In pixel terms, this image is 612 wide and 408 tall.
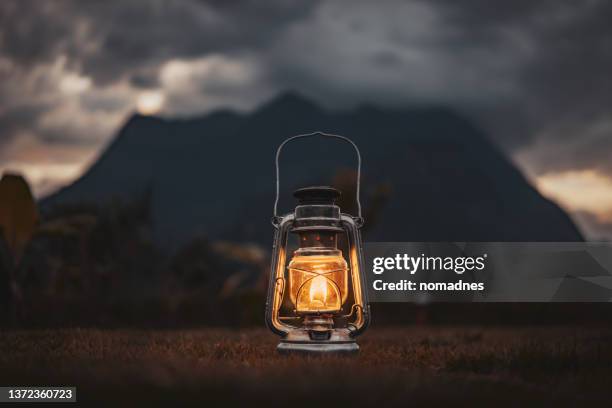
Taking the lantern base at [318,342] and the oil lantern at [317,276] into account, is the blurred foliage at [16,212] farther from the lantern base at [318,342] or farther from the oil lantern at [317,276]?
the lantern base at [318,342]

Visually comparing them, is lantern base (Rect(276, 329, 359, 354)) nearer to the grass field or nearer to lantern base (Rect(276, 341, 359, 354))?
lantern base (Rect(276, 341, 359, 354))

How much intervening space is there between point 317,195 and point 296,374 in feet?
4.99

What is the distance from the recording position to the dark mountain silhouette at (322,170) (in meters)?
54.2

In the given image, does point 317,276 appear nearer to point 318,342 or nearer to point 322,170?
point 318,342

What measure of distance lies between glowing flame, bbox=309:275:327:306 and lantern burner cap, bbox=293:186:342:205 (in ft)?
1.79

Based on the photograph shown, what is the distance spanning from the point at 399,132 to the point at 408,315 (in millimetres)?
80429

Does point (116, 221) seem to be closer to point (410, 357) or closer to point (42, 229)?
point (42, 229)

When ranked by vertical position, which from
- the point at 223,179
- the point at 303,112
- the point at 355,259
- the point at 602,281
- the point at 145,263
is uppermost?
the point at 303,112

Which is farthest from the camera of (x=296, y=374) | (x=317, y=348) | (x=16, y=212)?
(x=16, y=212)

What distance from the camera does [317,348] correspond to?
3.82 m

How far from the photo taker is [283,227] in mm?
3979

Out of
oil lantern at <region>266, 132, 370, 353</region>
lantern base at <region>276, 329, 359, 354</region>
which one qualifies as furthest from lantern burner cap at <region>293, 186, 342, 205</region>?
lantern base at <region>276, 329, 359, 354</region>

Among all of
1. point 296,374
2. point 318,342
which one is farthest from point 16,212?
point 296,374

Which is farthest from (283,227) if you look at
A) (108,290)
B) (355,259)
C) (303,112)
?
(303,112)
